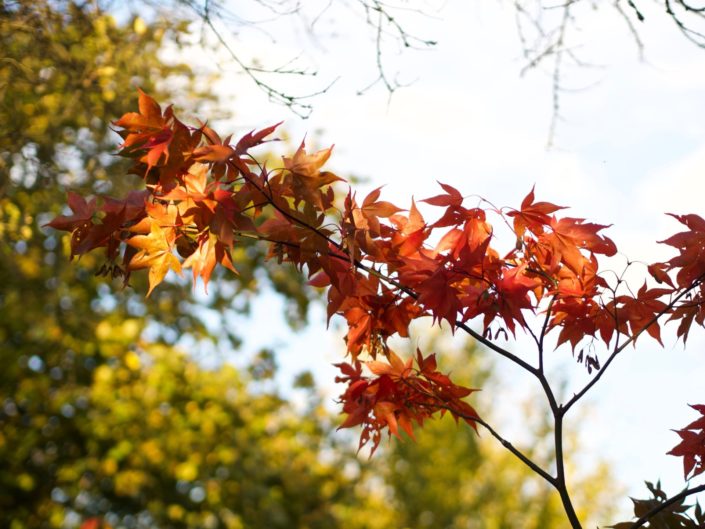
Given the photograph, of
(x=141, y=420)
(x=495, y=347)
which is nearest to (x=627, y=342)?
(x=495, y=347)

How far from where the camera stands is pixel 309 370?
639 centimetres

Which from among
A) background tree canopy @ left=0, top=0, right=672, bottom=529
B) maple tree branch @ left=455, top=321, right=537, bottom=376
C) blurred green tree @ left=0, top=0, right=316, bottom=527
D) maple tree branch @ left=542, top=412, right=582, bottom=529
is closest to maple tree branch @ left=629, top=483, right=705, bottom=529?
maple tree branch @ left=542, top=412, right=582, bottom=529

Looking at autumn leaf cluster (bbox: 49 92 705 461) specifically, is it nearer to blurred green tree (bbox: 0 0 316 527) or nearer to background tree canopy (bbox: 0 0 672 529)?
blurred green tree (bbox: 0 0 316 527)

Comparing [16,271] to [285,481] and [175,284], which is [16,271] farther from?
[285,481]

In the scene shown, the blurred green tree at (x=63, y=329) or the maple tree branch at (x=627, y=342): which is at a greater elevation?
the blurred green tree at (x=63, y=329)

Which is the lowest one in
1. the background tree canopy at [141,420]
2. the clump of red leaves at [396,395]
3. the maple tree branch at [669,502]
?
the maple tree branch at [669,502]

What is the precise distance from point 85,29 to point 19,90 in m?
0.42

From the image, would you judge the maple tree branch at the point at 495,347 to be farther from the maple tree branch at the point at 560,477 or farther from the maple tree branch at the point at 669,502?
the maple tree branch at the point at 669,502

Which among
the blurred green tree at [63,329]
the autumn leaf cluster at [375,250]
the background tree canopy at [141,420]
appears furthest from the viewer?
the background tree canopy at [141,420]

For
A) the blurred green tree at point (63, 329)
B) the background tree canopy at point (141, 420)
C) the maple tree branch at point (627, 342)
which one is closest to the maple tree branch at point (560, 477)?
the maple tree branch at point (627, 342)

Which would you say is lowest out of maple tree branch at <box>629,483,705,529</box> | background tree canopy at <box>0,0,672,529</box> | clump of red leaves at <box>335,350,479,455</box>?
maple tree branch at <box>629,483,705,529</box>

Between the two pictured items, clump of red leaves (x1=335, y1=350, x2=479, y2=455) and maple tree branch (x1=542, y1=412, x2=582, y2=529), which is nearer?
maple tree branch (x1=542, y1=412, x2=582, y2=529)

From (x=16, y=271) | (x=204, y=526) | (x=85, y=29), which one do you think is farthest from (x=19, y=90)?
(x=204, y=526)

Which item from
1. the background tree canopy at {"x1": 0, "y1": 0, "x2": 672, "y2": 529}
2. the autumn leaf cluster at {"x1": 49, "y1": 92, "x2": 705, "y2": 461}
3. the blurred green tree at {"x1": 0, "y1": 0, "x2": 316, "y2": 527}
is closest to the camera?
the autumn leaf cluster at {"x1": 49, "y1": 92, "x2": 705, "y2": 461}
